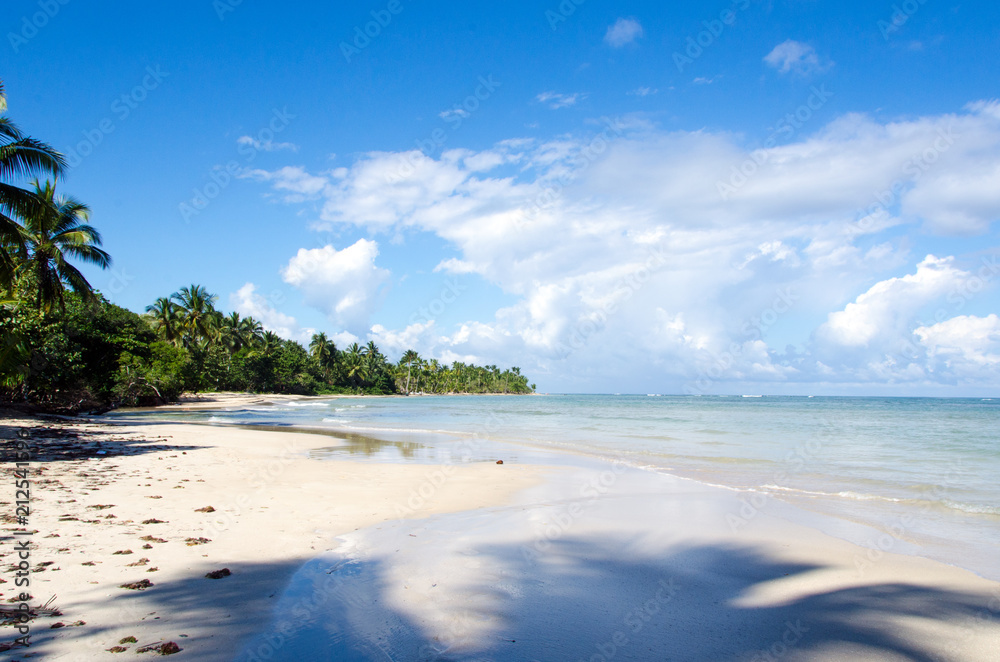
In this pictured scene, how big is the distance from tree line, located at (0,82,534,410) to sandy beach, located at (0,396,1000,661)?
9166 millimetres

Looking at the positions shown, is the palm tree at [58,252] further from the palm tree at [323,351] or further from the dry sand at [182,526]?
the palm tree at [323,351]

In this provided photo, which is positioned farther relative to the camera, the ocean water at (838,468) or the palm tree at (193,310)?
the palm tree at (193,310)

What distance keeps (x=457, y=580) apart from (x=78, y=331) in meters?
31.9

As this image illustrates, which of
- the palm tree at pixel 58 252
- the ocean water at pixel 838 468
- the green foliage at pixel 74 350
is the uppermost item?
the palm tree at pixel 58 252

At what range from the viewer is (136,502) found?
8070mm

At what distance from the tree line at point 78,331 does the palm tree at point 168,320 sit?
121mm

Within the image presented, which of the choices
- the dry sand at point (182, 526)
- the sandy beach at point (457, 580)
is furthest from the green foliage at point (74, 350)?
the sandy beach at point (457, 580)

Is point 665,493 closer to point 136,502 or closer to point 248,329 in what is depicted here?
point 136,502

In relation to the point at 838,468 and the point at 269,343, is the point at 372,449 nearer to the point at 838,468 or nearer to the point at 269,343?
the point at 838,468

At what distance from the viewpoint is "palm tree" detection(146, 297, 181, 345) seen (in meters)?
61.8

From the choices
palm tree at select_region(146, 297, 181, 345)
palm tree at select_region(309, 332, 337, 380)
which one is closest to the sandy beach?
palm tree at select_region(146, 297, 181, 345)

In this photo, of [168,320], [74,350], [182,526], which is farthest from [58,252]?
[168,320]

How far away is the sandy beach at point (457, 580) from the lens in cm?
417

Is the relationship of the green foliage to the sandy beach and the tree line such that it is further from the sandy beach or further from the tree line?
the sandy beach
